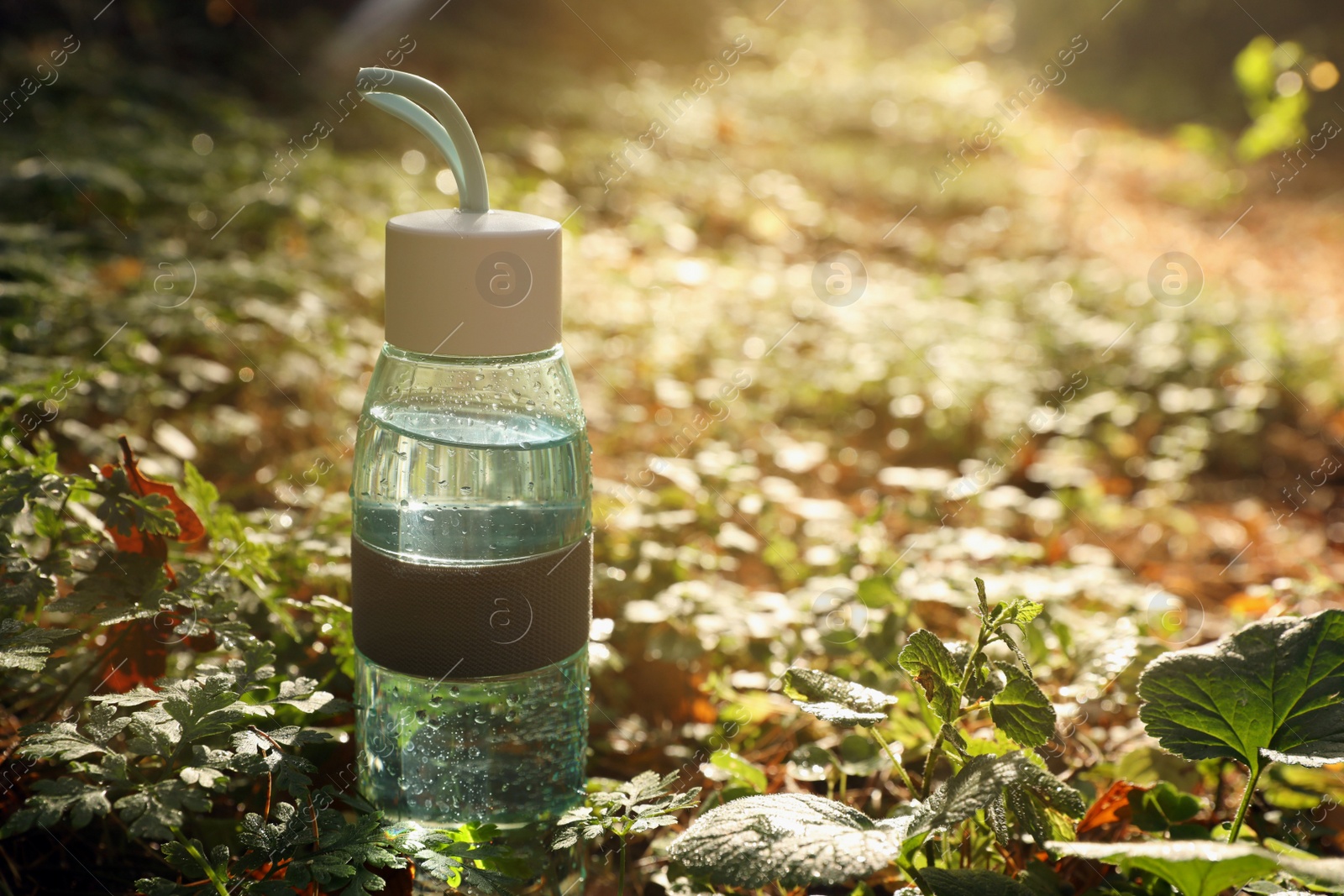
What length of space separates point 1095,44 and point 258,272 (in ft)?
62.1

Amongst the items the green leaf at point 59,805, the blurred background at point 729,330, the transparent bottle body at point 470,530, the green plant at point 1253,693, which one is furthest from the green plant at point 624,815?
the green plant at point 1253,693

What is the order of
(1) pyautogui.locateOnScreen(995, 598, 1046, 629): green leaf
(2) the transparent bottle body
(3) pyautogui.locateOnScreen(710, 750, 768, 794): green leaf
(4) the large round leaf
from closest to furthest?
(4) the large round leaf → (1) pyautogui.locateOnScreen(995, 598, 1046, 629): green leaf → (2) the transparent bottle body → (3) pyautogui.locateOnScreen(710, 750, 768, 794): green leaf

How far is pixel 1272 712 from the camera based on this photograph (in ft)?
4.19

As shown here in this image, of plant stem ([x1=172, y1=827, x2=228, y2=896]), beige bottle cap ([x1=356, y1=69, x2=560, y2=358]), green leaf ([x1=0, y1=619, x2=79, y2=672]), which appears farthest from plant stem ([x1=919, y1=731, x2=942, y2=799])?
green leaf ([x1=0, y1=619, x2=79, y2=672])

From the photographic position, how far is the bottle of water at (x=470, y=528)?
1256mm

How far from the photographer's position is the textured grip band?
51.2 inches

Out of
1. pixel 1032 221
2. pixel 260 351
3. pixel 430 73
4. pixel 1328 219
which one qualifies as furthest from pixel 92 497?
pixel 1328 219

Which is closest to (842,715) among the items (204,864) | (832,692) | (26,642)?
(832,692)

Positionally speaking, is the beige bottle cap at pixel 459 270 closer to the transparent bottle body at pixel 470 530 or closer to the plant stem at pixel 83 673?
the transparent bottle body at pixel 470 530

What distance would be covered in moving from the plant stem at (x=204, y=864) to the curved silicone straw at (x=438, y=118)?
0.80 m

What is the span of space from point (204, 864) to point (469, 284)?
2.34ft

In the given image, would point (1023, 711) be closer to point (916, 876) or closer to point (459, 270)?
point (916, 876)

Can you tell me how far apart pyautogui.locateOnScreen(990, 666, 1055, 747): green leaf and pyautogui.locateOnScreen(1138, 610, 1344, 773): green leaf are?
18cm

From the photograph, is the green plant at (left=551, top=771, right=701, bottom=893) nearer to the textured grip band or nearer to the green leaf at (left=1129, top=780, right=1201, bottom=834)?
the textured grip band
